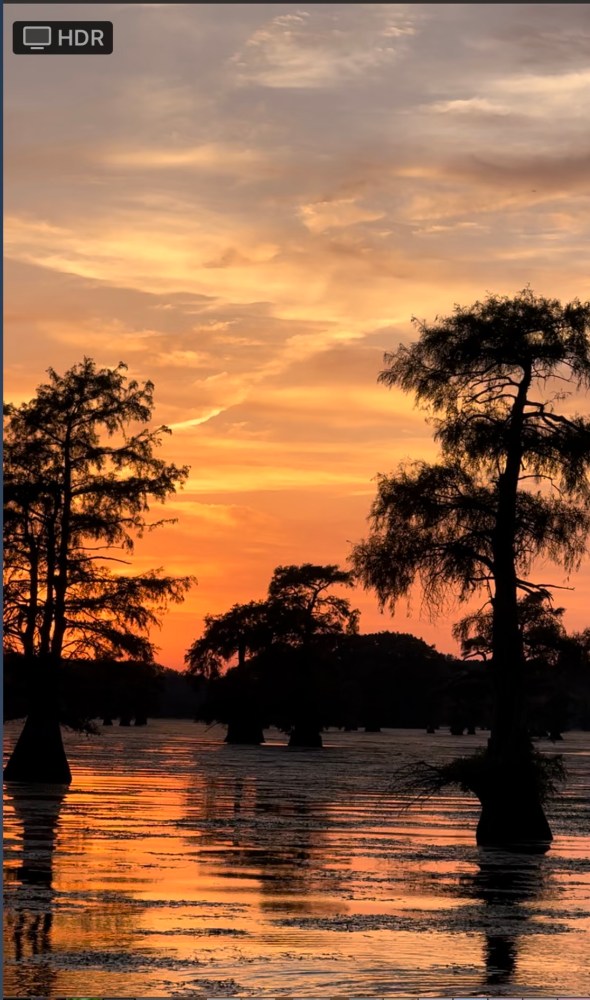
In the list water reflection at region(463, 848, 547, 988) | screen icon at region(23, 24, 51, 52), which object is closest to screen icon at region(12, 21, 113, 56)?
screen icon at region(23, 24, 51, 52)

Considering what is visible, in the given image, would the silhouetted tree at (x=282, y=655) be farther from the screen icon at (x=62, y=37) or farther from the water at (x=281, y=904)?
the screen icon at (x=62, y=37)

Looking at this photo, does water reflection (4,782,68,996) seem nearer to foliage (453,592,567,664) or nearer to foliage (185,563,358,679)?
foliage (453,592,567,664)

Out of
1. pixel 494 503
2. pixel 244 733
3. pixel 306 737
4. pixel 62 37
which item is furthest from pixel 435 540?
pixel 244 733

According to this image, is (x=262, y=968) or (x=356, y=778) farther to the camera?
(x=356, y=778)

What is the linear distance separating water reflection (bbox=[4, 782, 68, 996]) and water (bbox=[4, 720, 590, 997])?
0.04 m

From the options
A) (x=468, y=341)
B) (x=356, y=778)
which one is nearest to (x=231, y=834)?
(x=468, y=341)

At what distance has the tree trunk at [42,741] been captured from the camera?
53719 mm

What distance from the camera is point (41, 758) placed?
5456cm

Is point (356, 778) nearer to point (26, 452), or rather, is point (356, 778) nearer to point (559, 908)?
point (26, 452)

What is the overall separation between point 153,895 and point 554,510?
42.4 feet

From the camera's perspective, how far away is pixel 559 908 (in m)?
21.9

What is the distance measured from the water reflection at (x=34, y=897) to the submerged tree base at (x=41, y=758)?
40.2ft

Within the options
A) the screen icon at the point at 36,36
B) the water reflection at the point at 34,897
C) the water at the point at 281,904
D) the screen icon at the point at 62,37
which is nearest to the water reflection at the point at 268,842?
the water at the point at 281,904

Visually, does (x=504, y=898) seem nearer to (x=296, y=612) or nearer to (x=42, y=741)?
(x=42, y=741)
